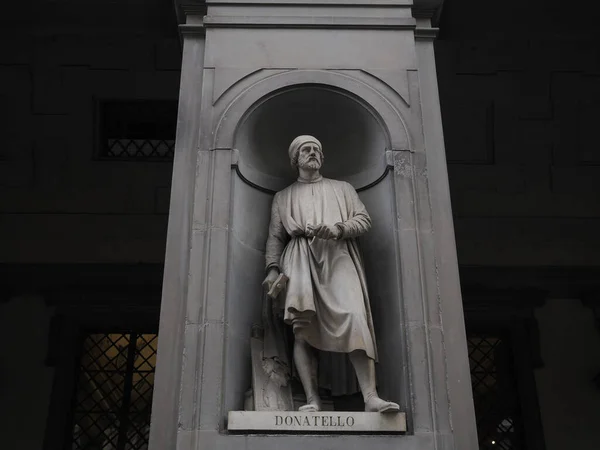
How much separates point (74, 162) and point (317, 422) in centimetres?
737

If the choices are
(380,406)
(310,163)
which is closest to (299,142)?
(310,163)

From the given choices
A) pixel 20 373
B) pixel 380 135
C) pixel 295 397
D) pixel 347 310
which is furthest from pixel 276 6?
pixel 20 373

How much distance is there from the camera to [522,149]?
12.4 m

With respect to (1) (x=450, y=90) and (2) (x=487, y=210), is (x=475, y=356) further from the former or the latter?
(1) (x=450, y=90)

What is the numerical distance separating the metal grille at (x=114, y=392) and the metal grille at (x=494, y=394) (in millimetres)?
4433

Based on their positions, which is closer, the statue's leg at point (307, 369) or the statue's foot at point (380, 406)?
the statue's foot at point (380, 406)

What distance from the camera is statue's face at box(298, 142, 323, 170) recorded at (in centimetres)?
760

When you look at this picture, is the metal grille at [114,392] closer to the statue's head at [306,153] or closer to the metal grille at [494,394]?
the metal grille at [494,394]

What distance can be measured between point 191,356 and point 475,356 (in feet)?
20.8

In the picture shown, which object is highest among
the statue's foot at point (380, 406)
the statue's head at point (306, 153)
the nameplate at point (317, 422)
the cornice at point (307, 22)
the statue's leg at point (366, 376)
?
the cornice at point (307, 22)

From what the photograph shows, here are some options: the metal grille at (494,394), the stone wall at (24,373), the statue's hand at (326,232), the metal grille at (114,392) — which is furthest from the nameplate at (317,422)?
the stone wall at (24,373)

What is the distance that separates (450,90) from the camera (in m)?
12.1

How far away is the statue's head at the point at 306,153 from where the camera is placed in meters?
7.60

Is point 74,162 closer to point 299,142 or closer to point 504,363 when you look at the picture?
point 299,142
